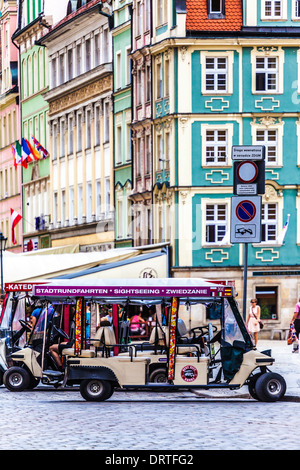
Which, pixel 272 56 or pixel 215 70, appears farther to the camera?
pixel 215 70

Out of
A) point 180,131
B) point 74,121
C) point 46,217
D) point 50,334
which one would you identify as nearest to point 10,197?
point 46,217

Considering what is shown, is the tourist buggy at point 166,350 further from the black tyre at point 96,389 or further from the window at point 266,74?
the window at point 266,74

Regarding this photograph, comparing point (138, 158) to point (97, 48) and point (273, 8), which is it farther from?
point (273, 8)

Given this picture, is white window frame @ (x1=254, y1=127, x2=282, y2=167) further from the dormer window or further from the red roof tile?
the dormer window

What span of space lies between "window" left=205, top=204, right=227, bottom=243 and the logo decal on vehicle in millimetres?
29298

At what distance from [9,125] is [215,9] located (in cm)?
3107

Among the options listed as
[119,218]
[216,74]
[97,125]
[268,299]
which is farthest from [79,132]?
[268,299]

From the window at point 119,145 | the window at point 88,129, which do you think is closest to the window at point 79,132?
the window at point 88,129

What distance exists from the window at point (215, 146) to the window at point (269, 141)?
51.0 inches

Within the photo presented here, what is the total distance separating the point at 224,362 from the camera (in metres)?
21.9

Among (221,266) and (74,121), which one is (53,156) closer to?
(74,121)

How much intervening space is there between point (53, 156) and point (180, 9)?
760 inches

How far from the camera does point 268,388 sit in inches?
853

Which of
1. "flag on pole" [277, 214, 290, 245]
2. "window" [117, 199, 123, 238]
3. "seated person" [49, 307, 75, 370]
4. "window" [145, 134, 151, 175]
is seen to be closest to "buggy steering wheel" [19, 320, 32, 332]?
"seated person" [49, 307, 75, 370]
